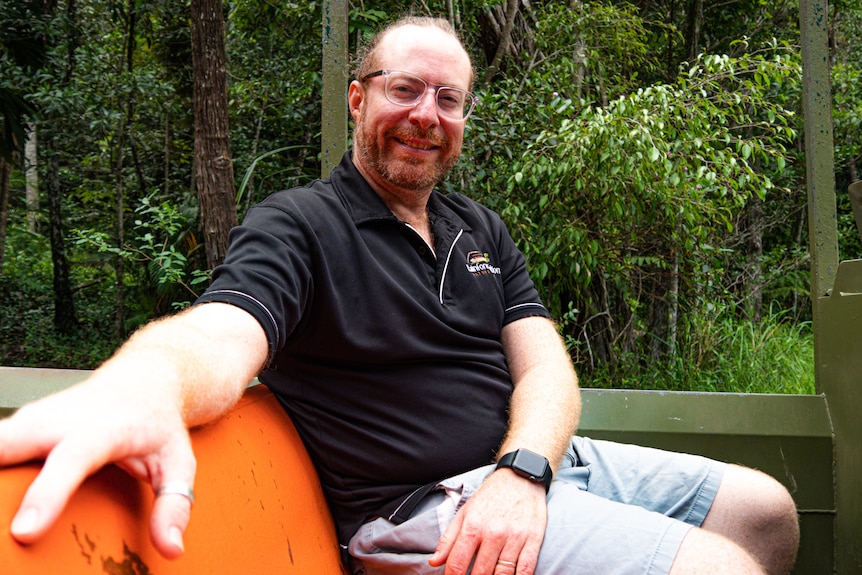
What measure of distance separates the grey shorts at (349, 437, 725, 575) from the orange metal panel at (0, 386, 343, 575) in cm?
12

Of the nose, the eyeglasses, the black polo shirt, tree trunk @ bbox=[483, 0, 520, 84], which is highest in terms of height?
tree trunk @ bbox=[483, 0, 520, 84]

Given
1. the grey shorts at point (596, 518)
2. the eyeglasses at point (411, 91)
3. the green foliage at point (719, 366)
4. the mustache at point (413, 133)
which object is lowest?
the green foliage at point (719, 366)

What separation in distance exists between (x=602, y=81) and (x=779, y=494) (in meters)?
3.49

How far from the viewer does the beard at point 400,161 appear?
167 cm

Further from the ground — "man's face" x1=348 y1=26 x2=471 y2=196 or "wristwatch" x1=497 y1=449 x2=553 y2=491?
"man's face" x1=348 y1=26 x2=471 y2=196

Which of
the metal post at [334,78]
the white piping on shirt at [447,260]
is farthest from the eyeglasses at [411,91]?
the metal post at [334,78]

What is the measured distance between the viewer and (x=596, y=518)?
1.25m

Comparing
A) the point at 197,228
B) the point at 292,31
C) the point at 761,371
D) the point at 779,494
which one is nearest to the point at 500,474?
the point at 779,494

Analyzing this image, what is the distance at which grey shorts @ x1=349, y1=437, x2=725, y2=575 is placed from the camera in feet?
3.89

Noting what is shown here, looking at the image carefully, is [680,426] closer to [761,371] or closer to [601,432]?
[601,432]

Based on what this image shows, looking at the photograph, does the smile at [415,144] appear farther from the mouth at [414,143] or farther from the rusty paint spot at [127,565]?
the rusty paint spot at [127,565]

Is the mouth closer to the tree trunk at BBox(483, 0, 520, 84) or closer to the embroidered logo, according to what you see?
the embroidered logo

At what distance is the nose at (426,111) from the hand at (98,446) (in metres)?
1.03

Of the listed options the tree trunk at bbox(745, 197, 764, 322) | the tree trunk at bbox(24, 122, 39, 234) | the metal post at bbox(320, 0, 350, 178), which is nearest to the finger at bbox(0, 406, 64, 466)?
the metal post at bbox(320, 0, 350, 178)
